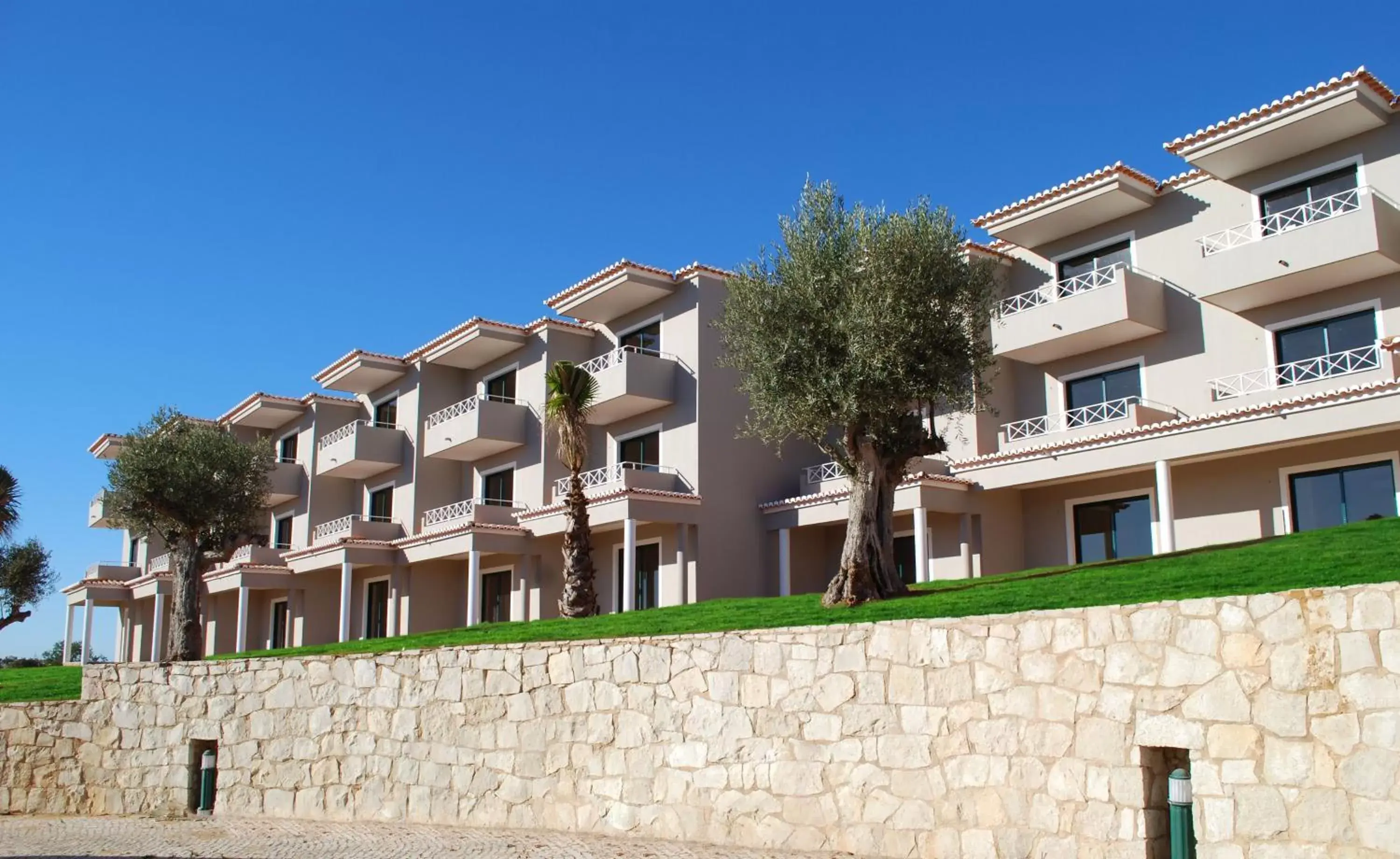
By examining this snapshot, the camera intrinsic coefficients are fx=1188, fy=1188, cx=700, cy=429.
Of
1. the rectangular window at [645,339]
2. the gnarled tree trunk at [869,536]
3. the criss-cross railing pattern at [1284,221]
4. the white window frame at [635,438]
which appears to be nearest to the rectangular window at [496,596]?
the white window frame at [635,438]

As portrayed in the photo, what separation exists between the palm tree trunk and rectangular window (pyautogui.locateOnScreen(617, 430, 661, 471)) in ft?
10.2

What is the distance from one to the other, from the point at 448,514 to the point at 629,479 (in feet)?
30.6

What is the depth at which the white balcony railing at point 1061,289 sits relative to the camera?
26078 mm

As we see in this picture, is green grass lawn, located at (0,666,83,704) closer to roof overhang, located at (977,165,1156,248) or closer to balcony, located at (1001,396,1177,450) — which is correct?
balcony, located at (1001,396,1177,450)

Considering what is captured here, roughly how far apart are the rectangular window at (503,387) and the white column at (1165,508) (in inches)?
802

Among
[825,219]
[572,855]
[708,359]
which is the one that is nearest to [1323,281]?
[825,219]

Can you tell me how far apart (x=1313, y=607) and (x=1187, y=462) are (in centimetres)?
1598

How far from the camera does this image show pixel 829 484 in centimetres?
2959

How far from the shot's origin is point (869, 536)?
1892 centimetres

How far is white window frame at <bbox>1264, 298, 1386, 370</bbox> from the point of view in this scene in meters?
22.5

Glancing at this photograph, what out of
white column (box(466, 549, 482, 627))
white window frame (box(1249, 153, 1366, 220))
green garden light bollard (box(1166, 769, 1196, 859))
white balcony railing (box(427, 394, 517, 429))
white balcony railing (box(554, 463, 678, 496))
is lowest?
green garden light bollard (box(1166, 769, 1196, 859))

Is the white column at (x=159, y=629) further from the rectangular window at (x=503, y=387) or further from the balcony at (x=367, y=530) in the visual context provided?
the rectangular window at (x=503, y=387)

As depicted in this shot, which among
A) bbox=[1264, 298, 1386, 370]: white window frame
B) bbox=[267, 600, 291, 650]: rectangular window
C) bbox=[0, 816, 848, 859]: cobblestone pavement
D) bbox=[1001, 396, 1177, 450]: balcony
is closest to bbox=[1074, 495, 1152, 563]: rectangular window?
bbox=[1001, 396, 1177, 450]: balcony

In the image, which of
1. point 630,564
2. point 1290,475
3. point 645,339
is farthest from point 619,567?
point 1290,475
